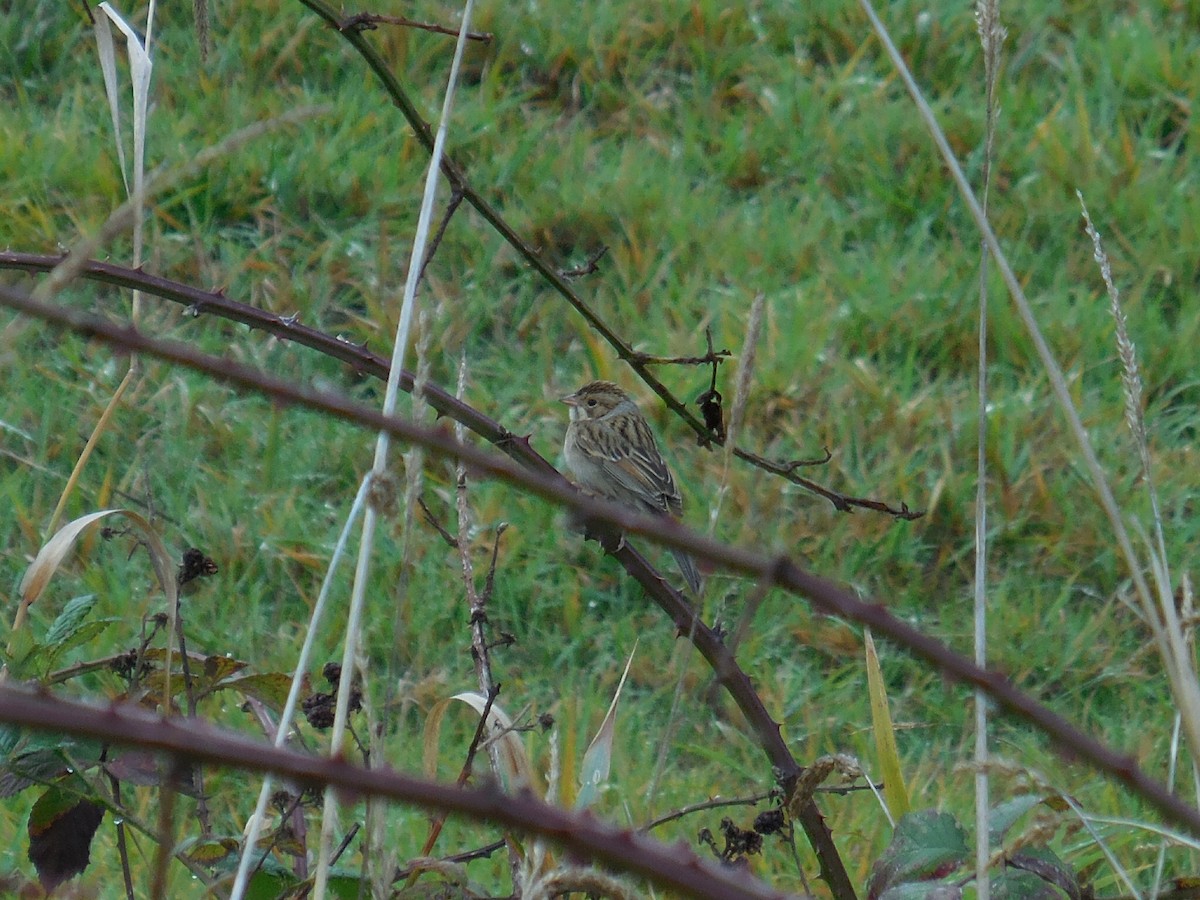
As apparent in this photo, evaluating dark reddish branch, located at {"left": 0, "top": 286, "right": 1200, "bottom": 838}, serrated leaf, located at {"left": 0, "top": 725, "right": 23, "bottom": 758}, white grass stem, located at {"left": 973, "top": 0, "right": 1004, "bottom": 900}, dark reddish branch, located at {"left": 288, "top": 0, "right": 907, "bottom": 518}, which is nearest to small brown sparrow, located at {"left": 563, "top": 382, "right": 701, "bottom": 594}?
dark reddish branch, located at {"left": 288, "top": 0, "right": 907, "bottom": 518}

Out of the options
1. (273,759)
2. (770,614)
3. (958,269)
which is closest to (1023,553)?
(770,614)

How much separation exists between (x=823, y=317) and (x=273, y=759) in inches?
200

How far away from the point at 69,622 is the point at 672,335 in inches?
144

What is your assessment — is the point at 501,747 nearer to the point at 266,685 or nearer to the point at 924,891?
the point at 266,685

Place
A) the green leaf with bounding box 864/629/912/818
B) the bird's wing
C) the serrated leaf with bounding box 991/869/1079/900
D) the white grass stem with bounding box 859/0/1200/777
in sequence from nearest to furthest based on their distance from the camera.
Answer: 1. the white grass stem with bounding box 859/0/1200/777
2. the serrated leaf with bounding box 991/869/1079/900
3. the green leaf with bounding box 864/629/912/818
4. the bird's wing

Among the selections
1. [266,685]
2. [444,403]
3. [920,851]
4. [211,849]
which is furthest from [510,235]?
[920,851]

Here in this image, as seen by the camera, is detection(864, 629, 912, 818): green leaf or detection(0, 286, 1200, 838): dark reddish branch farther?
detection(864, 629, 912, 818): green leaf

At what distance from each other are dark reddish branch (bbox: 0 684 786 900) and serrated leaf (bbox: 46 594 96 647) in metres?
1.24

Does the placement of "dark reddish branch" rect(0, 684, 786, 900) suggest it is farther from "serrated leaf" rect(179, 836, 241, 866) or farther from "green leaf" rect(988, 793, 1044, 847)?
"serrated leaf" rect(179, 836, 241, 866)

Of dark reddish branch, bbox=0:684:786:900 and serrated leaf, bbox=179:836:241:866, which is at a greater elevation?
dark reddish branch, bbox=0:684:786:900

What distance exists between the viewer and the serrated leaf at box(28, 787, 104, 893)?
5.83 ft

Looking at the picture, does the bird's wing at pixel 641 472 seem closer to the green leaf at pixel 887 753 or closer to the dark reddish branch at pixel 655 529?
the green leaf at pixel 887 753

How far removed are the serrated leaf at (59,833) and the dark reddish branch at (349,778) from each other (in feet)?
4.12

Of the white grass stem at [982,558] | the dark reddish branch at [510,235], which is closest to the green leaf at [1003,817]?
the white grass stem at [982,558]
